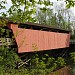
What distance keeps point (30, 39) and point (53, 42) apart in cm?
572

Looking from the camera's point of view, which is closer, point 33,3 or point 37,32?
point 33,3

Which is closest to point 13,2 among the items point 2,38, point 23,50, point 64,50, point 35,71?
point 2,38

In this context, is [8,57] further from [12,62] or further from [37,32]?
[37,32]

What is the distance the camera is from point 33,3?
12.3 ft

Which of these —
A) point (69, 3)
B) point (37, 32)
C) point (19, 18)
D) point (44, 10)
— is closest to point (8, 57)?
point (19, 18)

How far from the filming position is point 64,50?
3484 centimetres

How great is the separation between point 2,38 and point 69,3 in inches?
45.5

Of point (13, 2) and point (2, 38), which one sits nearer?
point (13, 2)

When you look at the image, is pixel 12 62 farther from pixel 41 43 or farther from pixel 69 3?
pixel 41 43

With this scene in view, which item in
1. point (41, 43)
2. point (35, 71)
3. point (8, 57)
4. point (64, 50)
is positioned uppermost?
point (8, 57)

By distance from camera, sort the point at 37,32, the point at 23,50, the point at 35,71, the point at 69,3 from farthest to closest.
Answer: the point at 37,32, the point at 23,50, the point at 35,71, the point at 69,3

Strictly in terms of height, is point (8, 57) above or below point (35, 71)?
above

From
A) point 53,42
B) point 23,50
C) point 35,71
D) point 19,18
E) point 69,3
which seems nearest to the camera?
point 69,3

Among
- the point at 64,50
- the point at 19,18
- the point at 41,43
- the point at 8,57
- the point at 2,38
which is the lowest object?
the point at 64,50
